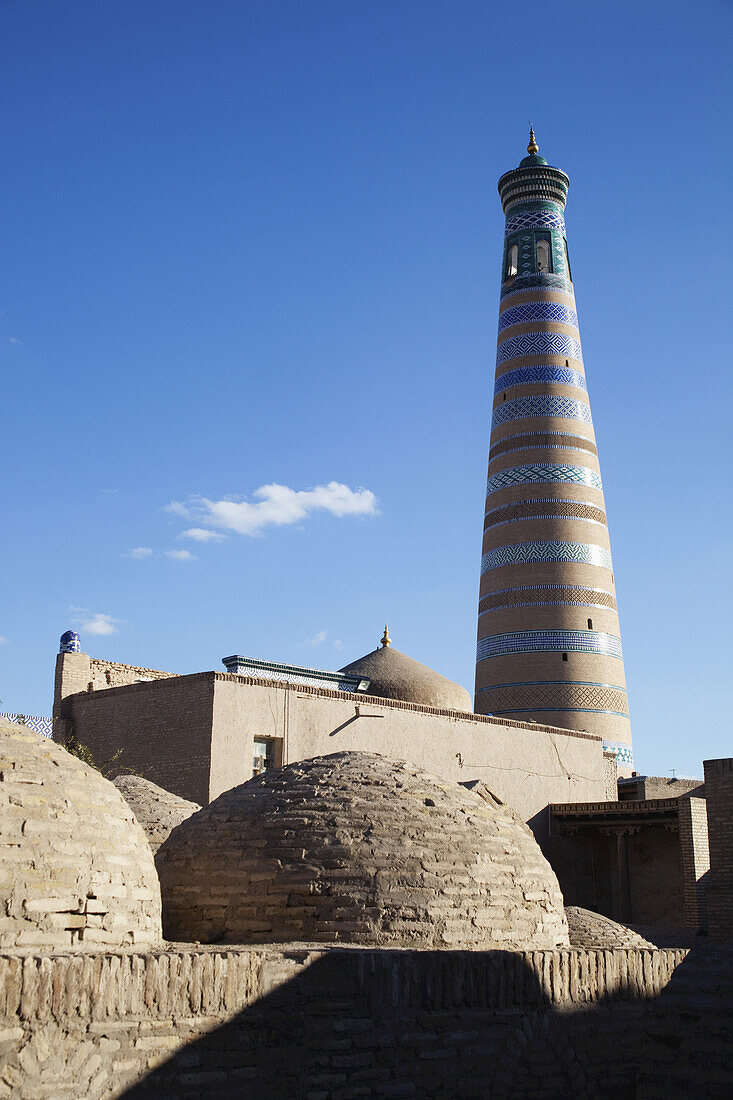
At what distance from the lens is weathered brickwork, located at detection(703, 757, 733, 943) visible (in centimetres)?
1388

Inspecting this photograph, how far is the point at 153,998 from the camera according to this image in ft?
17.9

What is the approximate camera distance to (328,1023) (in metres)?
6.08

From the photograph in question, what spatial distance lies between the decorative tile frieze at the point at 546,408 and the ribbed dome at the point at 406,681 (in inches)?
295

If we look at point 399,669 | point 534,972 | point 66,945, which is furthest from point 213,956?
point 399,669

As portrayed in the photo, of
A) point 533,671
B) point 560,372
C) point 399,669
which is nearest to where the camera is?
point 399,669

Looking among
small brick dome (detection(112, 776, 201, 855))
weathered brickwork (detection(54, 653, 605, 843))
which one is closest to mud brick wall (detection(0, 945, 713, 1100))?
small brick dome (detection(112, 776, 201, 855))

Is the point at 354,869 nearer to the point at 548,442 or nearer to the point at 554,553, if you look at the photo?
the point at 554,553

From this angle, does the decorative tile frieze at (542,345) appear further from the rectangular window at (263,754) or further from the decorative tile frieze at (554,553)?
the rectangular window at (263,754)

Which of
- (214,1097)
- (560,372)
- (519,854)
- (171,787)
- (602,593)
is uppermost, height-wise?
(560,372)

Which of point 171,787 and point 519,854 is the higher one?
point 171,787

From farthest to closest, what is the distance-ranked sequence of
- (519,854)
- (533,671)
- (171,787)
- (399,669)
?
1. (533,671)
2. (399,669)
3. (171,787)
4. (519,854)

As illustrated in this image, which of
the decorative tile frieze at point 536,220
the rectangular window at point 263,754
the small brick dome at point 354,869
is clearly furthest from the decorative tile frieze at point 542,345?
the small brick dome at point 354,869

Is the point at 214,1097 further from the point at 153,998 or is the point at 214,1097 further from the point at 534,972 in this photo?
the point at 534,972

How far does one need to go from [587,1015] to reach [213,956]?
2.94 m
